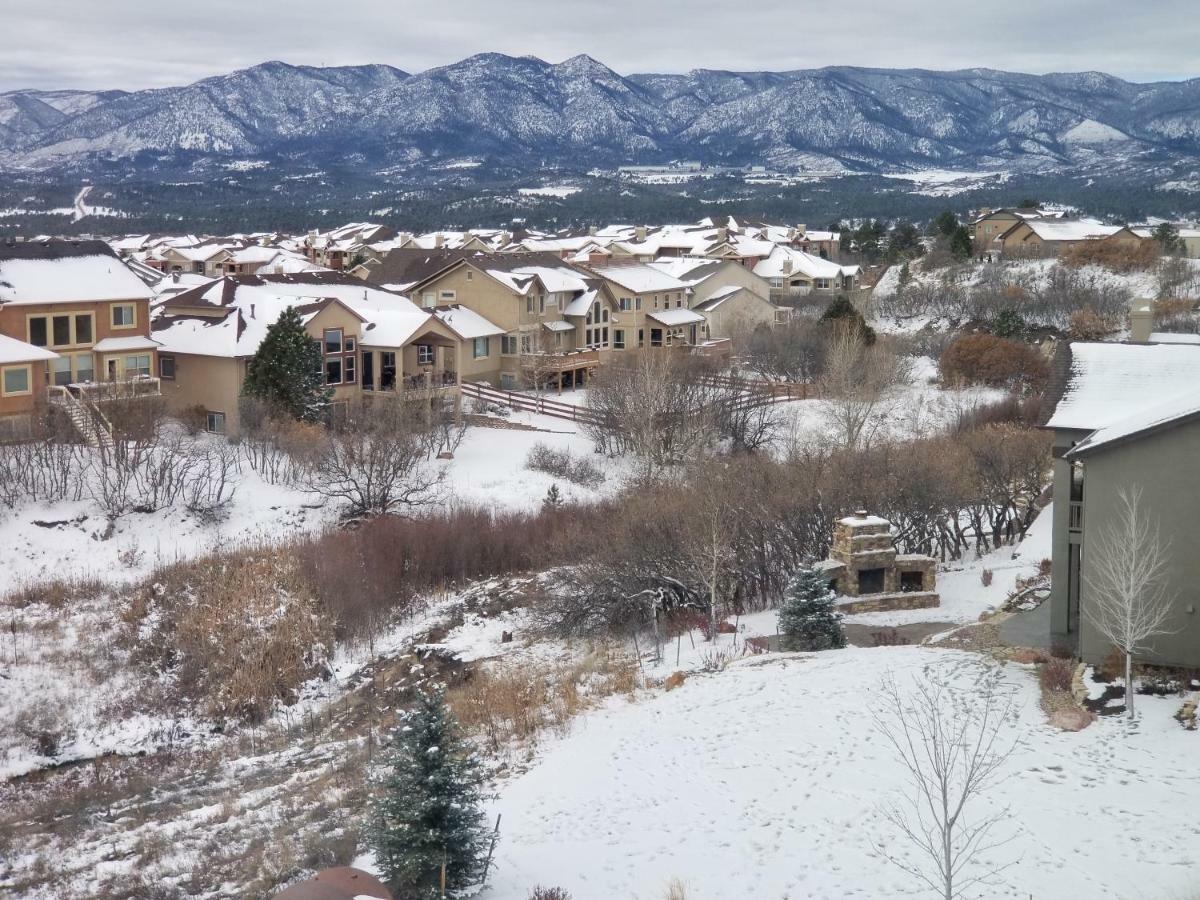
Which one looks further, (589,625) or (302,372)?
(302,372)

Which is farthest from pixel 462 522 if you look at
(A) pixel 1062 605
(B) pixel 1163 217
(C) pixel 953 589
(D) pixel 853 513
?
(B) pixel 1163 217

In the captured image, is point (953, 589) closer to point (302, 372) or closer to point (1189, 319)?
point (302, 372)

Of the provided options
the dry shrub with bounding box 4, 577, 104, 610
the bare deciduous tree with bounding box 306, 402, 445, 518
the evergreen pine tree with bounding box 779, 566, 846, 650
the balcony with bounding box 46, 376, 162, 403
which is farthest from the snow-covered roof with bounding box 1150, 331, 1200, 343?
the balcony with bounding box 46, 376, 162, 403

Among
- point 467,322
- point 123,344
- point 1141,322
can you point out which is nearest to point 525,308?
point 467,322

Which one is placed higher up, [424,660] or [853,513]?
[853,513]

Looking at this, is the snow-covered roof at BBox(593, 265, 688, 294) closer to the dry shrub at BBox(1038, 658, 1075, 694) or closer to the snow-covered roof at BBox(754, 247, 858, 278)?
the snow-covered roof at BBox(754, 247, 858, 278)

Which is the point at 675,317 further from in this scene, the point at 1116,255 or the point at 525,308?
the point at 1116,255

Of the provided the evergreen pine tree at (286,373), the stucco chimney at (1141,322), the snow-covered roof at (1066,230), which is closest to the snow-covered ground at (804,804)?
the stucco chimney at (1141,322)
